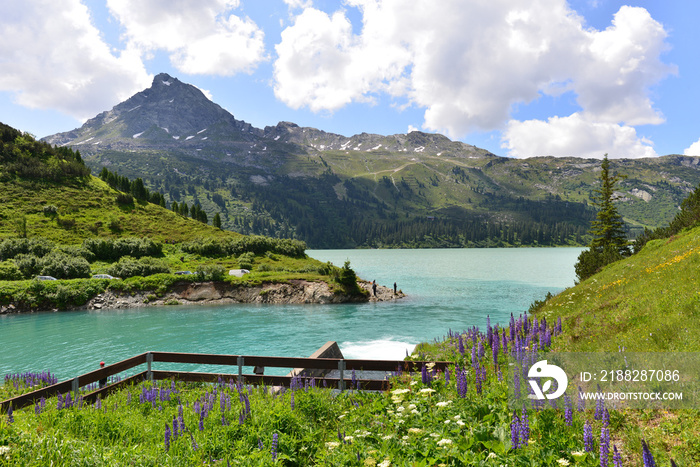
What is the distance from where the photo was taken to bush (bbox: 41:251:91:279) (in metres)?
54.4

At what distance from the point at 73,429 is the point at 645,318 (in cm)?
1507

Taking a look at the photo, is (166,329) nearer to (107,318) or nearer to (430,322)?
(107,318)

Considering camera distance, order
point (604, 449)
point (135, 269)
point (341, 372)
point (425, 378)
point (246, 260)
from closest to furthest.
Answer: point (604, 449) → point (425, 378) → point (341, 372) → point (135, 269) → point (246, 260)

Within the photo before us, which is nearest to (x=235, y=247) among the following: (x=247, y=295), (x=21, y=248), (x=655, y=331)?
(x=247, y=295)

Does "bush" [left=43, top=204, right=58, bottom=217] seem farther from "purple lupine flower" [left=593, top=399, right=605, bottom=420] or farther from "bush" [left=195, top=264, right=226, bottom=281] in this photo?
"purple lupine flower" [left=593, top=399, right=605, bottom=420]

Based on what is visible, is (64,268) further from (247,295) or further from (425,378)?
(425,378)

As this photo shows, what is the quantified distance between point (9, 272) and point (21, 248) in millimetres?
13022

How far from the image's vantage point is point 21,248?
206ft

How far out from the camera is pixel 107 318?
42.2m

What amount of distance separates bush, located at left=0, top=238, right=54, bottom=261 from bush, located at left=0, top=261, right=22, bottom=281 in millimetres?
8890

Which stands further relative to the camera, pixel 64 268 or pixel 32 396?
pixel 64 268

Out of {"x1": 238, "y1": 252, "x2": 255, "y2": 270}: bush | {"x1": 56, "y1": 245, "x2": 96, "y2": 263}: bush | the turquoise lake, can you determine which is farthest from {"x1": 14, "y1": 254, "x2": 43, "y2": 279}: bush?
{"x1": 238, "y1": 252, "x2": 255, "y2": 270}: bush

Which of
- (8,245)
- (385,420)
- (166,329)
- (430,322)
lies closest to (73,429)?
(385,420)

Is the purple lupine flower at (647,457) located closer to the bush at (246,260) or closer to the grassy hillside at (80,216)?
the bush at (246,260)
